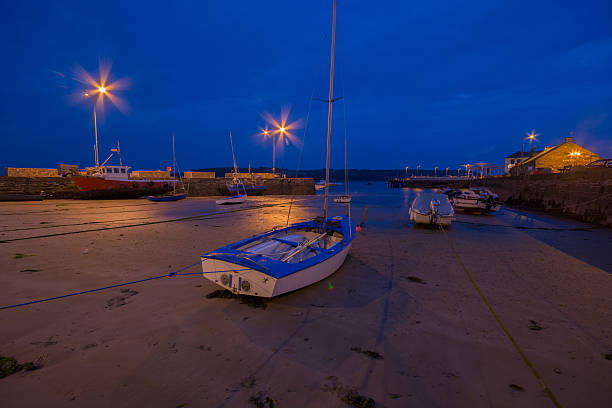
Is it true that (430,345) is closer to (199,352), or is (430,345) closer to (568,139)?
(199,352)

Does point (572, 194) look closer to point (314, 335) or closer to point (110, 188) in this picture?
point (314, 335)

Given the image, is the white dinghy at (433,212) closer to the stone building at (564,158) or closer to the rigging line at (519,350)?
the rigging line at (519,350)

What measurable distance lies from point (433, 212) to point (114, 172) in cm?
3306

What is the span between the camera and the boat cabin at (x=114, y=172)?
29031 millimetres

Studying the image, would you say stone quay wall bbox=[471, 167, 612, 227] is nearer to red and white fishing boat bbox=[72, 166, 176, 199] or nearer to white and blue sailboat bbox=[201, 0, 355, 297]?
white and blue sailboat bbox=[201, 0, 355, 297]

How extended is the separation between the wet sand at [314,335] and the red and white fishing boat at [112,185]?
71.0ft

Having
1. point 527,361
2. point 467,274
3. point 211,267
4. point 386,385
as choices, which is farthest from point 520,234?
point 211,267

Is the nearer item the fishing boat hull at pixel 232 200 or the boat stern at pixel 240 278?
the boat stern at pixel 240 278

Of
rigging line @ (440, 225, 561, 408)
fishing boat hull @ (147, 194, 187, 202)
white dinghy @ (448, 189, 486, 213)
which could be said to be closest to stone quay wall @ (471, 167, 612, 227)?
white dinghy @ (448, 189, 486, 213)

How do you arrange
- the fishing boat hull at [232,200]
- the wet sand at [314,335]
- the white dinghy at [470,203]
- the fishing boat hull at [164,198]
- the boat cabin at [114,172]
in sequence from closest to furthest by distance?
the wet sand at [314,335] → the white dinghy at [470,203] → the fishing boat hull at [232,200] → the fishing boat hull at [164,198] → the boat cabin at [114,172]

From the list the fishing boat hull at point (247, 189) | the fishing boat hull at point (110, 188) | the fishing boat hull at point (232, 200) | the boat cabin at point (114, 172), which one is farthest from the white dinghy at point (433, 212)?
the boat cabin at point (114, 172)

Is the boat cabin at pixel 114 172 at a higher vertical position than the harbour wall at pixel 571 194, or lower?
higher

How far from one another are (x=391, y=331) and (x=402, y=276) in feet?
9.86

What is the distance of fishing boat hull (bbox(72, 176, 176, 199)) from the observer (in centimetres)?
2611
